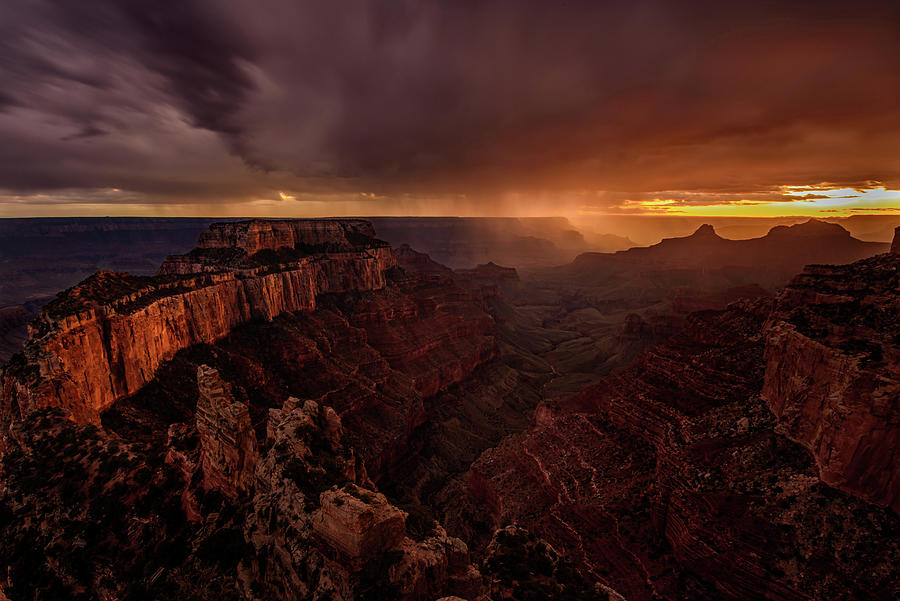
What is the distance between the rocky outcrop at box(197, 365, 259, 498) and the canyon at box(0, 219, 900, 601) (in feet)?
0.37

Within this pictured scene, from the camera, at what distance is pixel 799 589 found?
766 inches

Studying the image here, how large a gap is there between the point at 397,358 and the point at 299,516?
179 ft

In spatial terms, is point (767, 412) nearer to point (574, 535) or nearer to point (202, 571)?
point (574, 535)

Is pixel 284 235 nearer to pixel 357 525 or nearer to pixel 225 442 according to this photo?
pixel 225 442

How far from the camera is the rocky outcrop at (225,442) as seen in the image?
1988 centimetres

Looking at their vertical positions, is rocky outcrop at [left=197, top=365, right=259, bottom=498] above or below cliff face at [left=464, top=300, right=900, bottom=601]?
above

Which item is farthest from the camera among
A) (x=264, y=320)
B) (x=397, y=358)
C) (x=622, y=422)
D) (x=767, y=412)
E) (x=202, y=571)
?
(x=397, y=358)

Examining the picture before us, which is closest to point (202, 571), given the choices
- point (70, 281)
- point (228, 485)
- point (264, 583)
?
point (264, 583)

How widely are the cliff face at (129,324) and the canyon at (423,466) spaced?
25cm

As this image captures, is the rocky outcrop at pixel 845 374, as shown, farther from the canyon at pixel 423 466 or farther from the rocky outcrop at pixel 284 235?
the rocky outcrop at pixel 284 235

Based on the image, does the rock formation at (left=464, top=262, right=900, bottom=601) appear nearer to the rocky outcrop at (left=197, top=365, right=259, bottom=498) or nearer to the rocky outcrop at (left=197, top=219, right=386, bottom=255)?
the rocky outcrop at (left=197, top=365, right=259, bottom=498)

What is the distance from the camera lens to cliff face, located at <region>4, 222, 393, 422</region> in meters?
26.3

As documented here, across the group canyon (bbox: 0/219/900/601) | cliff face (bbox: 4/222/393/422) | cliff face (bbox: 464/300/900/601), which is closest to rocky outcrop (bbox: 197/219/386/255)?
cliff face (bbox: 4/222/393/422)

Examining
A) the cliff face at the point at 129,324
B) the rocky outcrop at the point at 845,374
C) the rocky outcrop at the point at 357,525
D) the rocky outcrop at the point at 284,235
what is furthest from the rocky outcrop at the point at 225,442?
the rocky outcrop at the point at 284,235
